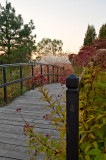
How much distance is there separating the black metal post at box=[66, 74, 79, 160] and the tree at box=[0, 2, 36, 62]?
23.0 metres

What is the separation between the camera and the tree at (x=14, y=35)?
80.4 feet

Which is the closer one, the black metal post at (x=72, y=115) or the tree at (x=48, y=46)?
the black metal post at (x=72, y=115)

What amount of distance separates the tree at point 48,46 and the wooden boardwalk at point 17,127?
35.7 m

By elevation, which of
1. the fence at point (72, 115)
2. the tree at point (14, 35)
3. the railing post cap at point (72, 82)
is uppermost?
the tree at point (14, 35)

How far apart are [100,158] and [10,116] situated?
3.45 meters

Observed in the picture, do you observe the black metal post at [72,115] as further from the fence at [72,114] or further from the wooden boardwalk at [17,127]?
the wooden boardwalk at [17,127]

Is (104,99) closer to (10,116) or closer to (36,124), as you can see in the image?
(36,124)

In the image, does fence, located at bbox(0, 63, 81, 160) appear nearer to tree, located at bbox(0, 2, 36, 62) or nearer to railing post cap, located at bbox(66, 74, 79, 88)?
railing post cap, located at bbox(66, 74, 79, 88)

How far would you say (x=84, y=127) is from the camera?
1.41 m

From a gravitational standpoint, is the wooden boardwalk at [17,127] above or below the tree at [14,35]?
below

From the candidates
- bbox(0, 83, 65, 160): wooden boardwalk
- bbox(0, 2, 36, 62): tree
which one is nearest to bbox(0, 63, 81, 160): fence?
bbox(0, 83, 65, 160): wooden boardwalk

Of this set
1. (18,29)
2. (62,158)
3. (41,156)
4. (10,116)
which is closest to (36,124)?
(10,116)

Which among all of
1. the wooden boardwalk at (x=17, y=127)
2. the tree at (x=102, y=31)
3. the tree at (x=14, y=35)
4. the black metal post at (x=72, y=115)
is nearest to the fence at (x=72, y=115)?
the black metal post at (x=72, y=115)

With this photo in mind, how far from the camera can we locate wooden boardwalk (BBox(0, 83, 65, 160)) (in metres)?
2.69
